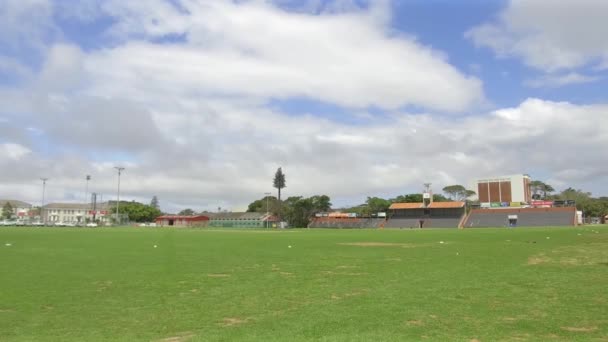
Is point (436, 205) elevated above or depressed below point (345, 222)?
above

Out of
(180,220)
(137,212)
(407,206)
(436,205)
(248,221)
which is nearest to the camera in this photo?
(436,205)

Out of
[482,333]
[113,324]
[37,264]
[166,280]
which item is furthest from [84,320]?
[37,264]

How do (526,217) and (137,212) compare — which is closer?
(526,217)

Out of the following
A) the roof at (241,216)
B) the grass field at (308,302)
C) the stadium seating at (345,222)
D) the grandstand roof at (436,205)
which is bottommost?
the grass field at (308,302)

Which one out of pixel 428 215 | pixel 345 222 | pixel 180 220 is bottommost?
pixel 345 222

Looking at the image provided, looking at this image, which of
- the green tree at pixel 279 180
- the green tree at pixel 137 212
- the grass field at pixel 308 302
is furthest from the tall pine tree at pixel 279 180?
the grass field at pixel 308 302

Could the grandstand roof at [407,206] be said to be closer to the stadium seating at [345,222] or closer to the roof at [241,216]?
the stadium seating at [345,222]

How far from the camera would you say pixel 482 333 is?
920 centimetres

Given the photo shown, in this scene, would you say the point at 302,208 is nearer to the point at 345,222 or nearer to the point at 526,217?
the point at 345,222

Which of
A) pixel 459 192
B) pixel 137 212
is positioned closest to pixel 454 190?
pixel 459 192

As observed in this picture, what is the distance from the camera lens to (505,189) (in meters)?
138

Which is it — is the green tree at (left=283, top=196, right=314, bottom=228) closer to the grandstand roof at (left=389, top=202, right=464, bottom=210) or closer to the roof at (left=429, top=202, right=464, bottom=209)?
the grandstand roof at (left=389, top=202, right=464, bottom=210)

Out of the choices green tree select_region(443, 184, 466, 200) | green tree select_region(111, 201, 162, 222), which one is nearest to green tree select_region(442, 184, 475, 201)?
green tree select_region(443, 184, 466, 200)

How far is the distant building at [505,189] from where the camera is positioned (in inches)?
5330
